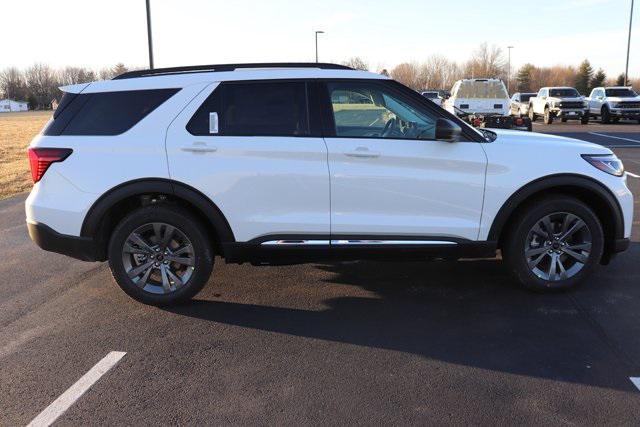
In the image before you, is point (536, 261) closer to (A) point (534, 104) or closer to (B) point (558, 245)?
(B) point (558, 245)

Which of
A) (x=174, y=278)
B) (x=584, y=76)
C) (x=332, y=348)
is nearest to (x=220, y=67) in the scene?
(x=174, y=278)

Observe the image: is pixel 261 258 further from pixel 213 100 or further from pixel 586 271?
pixel 586 271

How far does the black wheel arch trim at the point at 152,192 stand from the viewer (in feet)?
14.4

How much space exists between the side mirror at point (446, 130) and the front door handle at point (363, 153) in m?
0.49

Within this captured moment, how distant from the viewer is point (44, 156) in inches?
173

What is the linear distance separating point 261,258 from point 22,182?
32.3 ft

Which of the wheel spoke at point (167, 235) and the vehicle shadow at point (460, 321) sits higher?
the wheel spoke at point (167, 235)

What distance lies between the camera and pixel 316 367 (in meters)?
3.55

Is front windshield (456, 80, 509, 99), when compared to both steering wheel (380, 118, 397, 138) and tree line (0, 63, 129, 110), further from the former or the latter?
tree line (0, 63, 129, 110)

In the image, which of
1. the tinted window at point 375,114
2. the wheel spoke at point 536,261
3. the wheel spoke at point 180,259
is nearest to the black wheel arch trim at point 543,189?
the wheel spoke at point 536,261

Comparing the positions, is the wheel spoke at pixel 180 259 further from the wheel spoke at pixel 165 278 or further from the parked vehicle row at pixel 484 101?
the parked vehicle row at pixel 484 101

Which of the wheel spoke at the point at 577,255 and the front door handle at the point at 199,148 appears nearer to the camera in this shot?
the front door handle at the point at 199,148

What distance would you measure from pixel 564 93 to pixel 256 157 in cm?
2984

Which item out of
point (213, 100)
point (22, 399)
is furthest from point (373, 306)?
point (22, 399)
